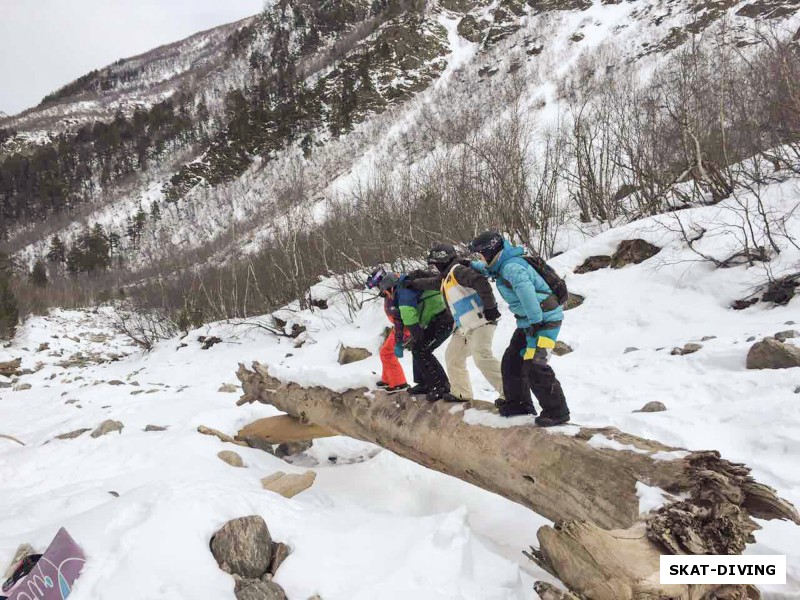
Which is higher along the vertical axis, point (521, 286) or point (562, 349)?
point (521, 286)

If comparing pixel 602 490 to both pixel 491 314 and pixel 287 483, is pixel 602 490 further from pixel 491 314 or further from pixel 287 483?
pixel 287 483

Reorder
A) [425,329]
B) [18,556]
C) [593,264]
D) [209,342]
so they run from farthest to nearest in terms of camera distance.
Answer: 1. [209,342]
2. [593,264]
3. [425,329]
4. [18,556]

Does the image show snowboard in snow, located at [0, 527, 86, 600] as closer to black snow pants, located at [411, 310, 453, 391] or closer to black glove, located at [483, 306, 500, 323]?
black snow pants, located at [411, 310, 453, 391]

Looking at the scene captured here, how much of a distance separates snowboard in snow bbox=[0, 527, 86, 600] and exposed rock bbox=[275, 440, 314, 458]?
318 centimetres

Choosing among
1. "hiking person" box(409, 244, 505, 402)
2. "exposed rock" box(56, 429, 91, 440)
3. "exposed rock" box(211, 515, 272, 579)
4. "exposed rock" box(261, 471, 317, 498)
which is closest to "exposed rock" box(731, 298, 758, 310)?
"hiking person" box(409, 244, 505, 402)

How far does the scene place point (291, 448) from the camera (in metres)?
5.73

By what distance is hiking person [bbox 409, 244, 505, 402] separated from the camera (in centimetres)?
413

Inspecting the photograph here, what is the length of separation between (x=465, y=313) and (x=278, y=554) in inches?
97.8

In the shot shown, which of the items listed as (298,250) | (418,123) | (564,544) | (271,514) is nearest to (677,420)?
(564,544)

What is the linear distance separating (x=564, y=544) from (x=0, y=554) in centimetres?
318

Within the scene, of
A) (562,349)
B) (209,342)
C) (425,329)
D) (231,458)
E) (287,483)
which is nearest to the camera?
(287,483)

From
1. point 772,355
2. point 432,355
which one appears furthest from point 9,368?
point 772,355

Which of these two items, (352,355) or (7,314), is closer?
(352,355)

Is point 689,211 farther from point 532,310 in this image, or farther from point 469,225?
point 532,310
